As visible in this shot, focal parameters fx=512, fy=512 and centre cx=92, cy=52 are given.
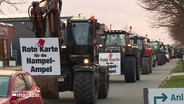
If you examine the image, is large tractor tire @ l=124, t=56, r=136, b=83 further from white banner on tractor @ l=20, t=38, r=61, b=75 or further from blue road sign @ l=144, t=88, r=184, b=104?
blue road sign @ l=144, t=88, r=184, b=104

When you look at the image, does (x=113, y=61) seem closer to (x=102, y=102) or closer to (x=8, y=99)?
(x=102, y=102)

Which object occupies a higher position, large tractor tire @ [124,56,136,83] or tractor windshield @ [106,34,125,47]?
tractor windshield @ [106,34,125,47]

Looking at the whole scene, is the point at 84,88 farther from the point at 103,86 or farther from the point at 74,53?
the point at 103,86

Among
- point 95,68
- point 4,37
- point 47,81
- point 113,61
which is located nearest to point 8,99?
point 47,81

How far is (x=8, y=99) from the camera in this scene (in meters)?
9.36

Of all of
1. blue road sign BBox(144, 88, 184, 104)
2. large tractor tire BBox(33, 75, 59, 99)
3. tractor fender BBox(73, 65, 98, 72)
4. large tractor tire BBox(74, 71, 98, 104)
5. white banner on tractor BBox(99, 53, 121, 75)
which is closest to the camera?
blue road sign BBox(144, 88, 184, 104)

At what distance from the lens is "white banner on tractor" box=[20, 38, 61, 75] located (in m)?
15.6

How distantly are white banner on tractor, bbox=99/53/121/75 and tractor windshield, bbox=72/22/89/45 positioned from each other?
9.33 m

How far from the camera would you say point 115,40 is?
1094 inches

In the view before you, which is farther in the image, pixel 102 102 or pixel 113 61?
pixel 113 61

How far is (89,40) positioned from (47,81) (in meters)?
2.45

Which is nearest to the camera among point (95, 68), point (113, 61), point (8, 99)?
point (8, 99)

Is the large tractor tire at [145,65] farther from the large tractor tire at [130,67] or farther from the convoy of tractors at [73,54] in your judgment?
the convoy of tractors at [73,54]

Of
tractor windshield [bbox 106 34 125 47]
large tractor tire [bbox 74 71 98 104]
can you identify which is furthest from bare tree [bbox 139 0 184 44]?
large tractor tire [bbox 74 71 98 104]
